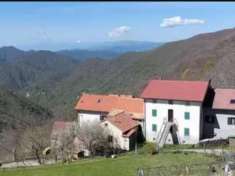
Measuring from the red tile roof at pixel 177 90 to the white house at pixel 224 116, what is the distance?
245 cm

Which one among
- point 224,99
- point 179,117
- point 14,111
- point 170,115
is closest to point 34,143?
point 170,115

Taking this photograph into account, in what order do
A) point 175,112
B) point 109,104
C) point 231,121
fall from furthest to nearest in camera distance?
point 109,104, point 175,112, point 231,121

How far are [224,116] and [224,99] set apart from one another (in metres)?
2.23

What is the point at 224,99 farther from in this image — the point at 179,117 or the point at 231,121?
the point at 179,117

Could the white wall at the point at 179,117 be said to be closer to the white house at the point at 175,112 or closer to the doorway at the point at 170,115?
the white house at the point at 175,112

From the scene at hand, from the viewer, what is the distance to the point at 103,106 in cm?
5544

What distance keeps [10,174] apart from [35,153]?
15.7m

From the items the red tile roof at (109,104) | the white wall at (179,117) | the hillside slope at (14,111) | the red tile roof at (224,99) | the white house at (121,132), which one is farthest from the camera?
the hillside slope at (14,111)

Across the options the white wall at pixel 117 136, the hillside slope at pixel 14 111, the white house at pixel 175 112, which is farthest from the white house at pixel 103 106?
the hillside slope at pixel 14 111

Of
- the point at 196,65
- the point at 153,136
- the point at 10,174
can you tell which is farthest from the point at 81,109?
the point at 196,65

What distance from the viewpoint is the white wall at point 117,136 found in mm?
48969

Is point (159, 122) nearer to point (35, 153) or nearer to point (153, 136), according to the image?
point (153, 136)

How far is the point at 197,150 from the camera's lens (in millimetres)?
41406

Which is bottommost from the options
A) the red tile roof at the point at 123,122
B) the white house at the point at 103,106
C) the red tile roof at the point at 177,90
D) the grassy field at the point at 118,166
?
the grassy field at the point at 118,166
